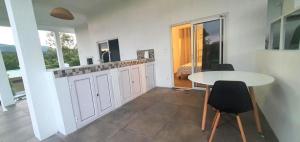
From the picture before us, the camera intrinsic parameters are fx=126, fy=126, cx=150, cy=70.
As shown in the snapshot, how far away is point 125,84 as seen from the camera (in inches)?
120

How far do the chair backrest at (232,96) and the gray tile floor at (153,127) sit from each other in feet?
1.74

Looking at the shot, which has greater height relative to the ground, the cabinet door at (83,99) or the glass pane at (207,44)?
the glass pane at (207,44)

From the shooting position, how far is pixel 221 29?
119 inches

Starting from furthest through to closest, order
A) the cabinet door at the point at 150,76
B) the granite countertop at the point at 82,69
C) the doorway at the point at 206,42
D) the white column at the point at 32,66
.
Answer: the cabinet door at the point at 150,76
the doorway at the point at 206,42
the granite countertop at the point at 82,69
the white column at the point at 32,66

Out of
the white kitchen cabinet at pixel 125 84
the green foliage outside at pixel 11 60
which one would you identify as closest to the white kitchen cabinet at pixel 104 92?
the white kitchen cabinet at pixel 125 84

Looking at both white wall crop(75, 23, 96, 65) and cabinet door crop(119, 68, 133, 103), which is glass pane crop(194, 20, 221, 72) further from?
white wall crop(75, 23, 96, 65)

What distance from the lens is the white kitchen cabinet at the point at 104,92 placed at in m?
2.39

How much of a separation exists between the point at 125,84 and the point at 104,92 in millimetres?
631

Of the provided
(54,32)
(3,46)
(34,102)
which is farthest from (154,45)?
(54,32)

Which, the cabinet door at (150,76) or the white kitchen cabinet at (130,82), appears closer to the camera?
the white kitchen cabinet at (130,82)

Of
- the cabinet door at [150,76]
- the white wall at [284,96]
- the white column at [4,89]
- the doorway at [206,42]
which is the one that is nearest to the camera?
the white wall at [284,96]

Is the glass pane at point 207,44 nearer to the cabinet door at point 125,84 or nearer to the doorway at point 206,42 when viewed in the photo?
the doorway at point 206,42

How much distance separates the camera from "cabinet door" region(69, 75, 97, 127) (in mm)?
2029

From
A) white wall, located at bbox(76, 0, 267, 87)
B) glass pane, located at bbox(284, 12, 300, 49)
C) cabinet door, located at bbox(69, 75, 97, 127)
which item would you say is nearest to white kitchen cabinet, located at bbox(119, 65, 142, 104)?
cabinet door, located at bbox(69, 75, 97, 127)
